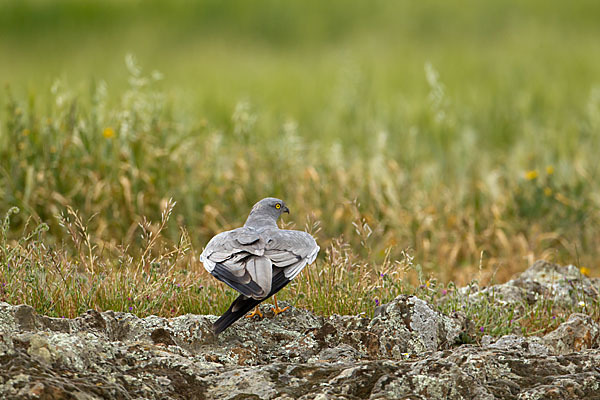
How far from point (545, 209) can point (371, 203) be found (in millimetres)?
1554

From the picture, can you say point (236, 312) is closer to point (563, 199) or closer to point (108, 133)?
point (108, 133)

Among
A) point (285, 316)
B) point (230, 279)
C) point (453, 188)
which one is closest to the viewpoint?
point (230, 279)

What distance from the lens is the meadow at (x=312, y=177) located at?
138 inches

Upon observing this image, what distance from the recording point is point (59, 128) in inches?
228

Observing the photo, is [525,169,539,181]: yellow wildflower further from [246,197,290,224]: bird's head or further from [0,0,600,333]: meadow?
[246,197,290,224]: bird's head

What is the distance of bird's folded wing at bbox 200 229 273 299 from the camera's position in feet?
8.73

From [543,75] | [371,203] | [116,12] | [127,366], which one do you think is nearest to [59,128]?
[371,203]

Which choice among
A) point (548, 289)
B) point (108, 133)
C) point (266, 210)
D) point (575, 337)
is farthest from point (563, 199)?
point (108, 133)

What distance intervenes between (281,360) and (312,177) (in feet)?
11.0

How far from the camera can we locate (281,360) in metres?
2.80

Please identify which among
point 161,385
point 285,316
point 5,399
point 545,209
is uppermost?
point 5,399

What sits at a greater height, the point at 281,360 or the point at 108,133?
the point at 108,133

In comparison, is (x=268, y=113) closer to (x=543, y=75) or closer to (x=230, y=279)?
(x=543, y=75)

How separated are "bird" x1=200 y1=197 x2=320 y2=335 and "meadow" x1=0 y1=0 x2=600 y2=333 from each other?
51cm
